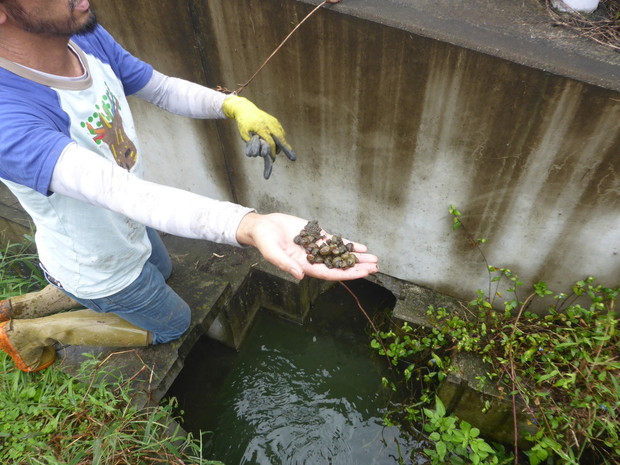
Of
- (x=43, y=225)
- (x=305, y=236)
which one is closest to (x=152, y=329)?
(x=43, y=225)

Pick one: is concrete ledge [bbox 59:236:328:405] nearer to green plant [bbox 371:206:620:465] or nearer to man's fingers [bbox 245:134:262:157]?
green plant [bbox 371:206:620:465]

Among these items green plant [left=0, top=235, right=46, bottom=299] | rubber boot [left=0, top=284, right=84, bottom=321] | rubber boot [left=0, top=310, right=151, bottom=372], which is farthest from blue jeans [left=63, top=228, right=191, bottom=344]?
green plant [left=0, top=235, right=46, bottom=299]

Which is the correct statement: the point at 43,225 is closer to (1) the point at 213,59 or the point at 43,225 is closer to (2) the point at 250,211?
(2) the point at 250,211

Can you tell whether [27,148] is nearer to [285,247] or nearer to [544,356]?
[285,247]

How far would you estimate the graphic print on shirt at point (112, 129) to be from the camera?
1921 millimetres

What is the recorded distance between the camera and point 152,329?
9.00ft

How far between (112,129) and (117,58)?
1.68 ft

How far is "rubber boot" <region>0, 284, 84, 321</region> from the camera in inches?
113

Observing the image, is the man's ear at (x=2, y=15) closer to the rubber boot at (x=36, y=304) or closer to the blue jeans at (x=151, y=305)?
the blue jeans at (x=151, y=305)

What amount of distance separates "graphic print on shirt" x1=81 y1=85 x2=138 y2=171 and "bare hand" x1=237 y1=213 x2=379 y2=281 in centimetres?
92

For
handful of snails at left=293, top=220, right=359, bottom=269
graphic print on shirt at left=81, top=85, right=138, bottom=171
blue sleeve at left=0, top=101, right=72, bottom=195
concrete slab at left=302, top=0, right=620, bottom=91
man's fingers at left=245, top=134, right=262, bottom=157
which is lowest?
handful of snails at left=293, top=220, right=359, bottom=269

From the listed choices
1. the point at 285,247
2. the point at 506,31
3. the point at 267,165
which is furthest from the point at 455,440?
the point at 506,31

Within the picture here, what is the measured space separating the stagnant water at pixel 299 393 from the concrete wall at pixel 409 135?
2.91 ft

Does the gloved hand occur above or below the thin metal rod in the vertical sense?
below
